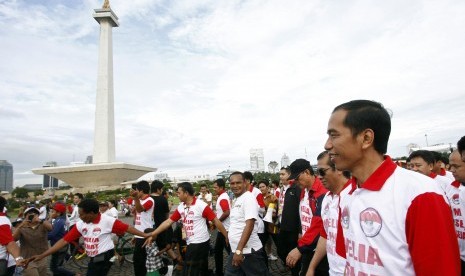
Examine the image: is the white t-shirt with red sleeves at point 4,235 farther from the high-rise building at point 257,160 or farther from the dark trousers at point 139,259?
the high-rise building at point 257,160

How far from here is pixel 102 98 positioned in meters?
39.5

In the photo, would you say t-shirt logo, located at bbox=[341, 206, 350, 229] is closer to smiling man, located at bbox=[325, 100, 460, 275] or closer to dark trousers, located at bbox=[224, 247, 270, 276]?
smiling man, located at bbox=[325, 100, 460, 275]

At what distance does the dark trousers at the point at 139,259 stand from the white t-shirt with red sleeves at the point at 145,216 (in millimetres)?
506

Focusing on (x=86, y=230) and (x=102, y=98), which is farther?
(x=102, y=98)

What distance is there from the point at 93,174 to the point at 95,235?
129ft

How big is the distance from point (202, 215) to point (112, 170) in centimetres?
3714

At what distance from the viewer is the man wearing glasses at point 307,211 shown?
11.9 feet

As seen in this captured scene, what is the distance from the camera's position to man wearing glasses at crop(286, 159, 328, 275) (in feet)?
11.9

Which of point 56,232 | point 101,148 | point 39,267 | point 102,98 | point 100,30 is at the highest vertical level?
point 100,30

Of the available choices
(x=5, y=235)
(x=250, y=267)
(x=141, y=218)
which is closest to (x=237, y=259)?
(x=250, y=267)

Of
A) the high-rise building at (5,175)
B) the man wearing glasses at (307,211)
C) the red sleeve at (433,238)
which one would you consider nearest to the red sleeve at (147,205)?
the man wearing glasses at (307,211)

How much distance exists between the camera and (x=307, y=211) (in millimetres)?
4426

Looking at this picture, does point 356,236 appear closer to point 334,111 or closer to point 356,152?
point 356,152

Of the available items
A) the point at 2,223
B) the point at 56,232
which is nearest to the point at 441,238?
the point at 2,223
